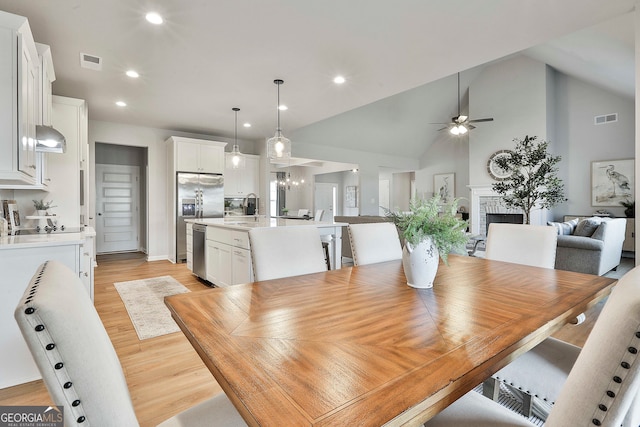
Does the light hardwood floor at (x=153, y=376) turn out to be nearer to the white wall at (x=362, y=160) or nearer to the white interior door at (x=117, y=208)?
the white interior door at (x=117, y=208)

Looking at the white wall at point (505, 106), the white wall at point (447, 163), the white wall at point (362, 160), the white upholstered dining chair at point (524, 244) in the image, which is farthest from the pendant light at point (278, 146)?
the white wall at point (447, 163)

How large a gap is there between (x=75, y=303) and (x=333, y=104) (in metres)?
4.61

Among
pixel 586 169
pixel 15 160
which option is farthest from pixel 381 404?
pixel 586 169

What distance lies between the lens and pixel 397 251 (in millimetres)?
2303

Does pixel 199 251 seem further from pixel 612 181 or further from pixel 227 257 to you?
pixel 612 181

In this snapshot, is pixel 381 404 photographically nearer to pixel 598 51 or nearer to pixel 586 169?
pixel 598 51

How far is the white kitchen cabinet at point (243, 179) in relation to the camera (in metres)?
6.78

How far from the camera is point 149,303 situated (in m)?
3.44

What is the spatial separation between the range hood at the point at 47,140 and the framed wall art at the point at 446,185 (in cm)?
916

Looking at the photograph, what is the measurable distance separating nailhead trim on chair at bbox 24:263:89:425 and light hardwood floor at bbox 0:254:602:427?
52.4 inches

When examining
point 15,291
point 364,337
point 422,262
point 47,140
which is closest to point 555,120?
point 422,262

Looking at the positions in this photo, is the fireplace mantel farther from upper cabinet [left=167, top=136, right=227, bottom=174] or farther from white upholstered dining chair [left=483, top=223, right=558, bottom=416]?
upper cabinet [left=167, top=136, right=227, bottom=174]

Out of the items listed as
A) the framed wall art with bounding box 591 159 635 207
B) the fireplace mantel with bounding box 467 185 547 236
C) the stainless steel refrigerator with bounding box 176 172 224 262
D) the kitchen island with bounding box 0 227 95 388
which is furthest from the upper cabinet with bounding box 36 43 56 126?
the framed wall art with bounding box 591 159 635 207

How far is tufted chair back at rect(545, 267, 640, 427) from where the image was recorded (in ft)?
1.74
